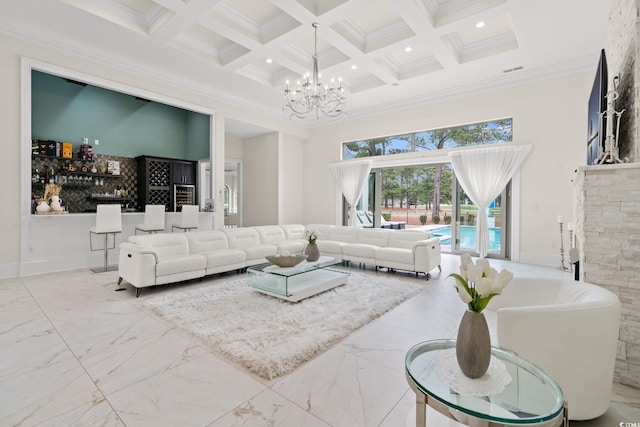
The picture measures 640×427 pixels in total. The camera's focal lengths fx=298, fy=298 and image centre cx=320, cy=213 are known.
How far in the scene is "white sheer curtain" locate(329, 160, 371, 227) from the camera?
8.09 metres

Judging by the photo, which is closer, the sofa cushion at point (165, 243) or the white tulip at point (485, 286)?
the white tulip at point (485, 286)

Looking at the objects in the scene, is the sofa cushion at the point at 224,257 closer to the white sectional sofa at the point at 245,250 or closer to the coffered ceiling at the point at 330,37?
the white sectional sofa at the point at 245,250

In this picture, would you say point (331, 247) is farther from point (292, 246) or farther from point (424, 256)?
point (424, 256)

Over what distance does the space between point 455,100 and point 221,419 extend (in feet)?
23.7

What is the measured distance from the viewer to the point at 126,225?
633 centimetres

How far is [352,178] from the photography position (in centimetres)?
828

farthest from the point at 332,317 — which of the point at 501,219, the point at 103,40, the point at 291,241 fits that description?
the point at 103,40

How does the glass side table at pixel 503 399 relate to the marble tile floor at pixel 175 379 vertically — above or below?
above

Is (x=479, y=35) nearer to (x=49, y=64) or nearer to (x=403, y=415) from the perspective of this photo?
(x=403, y=415)

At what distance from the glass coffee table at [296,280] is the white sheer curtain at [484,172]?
3.60 metres

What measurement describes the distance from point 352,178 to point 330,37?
409 cm

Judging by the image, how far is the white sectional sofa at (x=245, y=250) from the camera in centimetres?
410

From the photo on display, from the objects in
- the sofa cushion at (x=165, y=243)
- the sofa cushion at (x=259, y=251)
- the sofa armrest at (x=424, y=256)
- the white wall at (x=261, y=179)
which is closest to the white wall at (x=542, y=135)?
the sofa armrest at (x=424, y=256)

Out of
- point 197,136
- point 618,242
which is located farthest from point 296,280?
point 197,136
